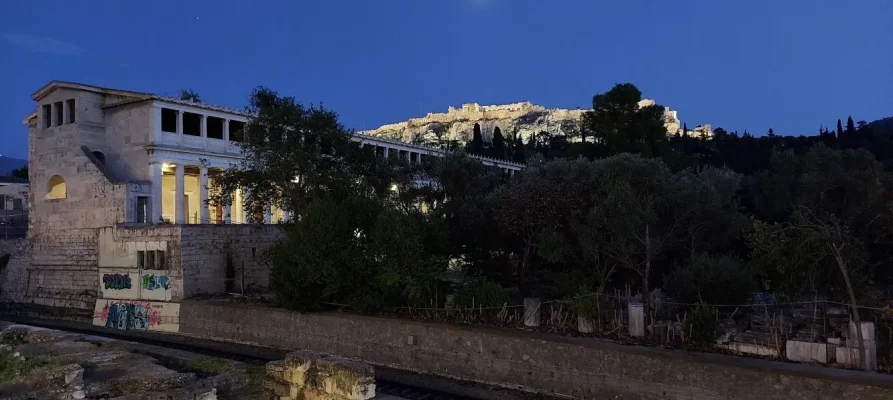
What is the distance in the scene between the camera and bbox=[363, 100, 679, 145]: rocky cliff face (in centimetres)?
15788

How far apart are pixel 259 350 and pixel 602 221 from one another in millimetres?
14723

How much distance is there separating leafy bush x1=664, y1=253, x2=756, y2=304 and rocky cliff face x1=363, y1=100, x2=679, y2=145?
13018 centimetres

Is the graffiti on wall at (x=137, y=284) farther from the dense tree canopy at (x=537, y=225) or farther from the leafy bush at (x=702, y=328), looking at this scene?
the leafy bush at (x=702, y=328)

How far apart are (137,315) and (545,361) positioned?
22.1 m

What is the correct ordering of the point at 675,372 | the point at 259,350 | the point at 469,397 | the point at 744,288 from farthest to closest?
the point at 259,350, the point at 744,288, the point at 469,397, the point at 675,372

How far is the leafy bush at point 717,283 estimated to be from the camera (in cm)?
2000

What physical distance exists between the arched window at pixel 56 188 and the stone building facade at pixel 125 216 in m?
0.08

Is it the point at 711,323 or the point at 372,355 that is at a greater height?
the point at 711,323

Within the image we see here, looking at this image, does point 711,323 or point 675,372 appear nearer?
point 675,372

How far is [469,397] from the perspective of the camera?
18328 millimetres

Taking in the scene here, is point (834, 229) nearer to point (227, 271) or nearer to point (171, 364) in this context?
point (171, 364)

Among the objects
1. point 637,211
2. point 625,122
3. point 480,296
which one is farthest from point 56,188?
point 625,122

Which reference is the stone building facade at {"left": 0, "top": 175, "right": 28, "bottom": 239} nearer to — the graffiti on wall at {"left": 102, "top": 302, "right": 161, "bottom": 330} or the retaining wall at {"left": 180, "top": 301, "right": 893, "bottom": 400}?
the graffiti on wall at {"left": 102, "top": 302, "right": 161, "bottom": 330}

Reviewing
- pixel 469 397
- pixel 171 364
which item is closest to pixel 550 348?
pixel 469 397
